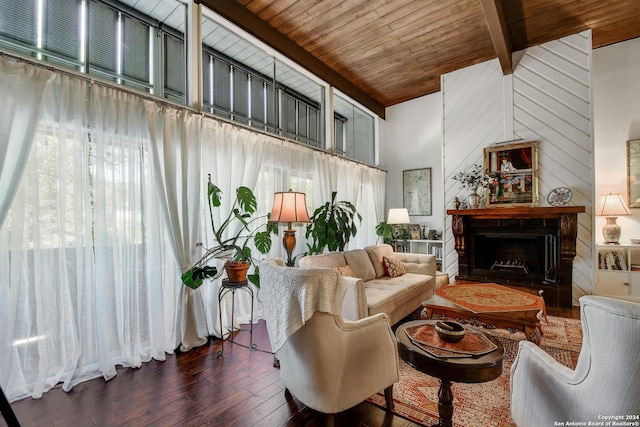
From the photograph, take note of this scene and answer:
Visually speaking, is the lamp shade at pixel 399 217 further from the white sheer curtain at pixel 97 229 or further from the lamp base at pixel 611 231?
the white sheer curtain at pixel 97 229

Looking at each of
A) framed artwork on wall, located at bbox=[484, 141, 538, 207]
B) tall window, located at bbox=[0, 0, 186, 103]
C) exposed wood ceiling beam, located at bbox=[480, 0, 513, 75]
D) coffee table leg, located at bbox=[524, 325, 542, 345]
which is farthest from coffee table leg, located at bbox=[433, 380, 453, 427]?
framed artwork on wall, located at bbox=[484, 141, 538, 207]

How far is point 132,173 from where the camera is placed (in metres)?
2.55

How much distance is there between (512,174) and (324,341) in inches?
176

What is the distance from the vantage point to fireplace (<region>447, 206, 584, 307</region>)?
13.4 ft

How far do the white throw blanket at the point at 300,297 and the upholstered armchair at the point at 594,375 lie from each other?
0.98 m

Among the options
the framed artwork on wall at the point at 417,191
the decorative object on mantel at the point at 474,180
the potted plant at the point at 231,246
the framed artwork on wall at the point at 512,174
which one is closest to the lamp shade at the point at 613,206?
the framed artwork on wall at the point at 512,174

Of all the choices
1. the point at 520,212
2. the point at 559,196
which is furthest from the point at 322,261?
the point at 559,196

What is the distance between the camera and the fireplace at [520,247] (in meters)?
4.10

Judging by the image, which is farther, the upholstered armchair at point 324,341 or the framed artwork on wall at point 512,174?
the framed artwork on wall at point 512,174

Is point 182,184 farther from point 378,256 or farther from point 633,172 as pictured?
point 633,172

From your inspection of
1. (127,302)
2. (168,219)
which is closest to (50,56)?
(168,219)

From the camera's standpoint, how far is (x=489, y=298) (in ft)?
9.43

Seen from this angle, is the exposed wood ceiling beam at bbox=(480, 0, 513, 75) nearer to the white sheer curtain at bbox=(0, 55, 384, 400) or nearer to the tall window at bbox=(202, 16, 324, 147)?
the tall window at bbox=(202, 16, 324, 147)

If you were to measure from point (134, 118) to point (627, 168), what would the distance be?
20.3ft
